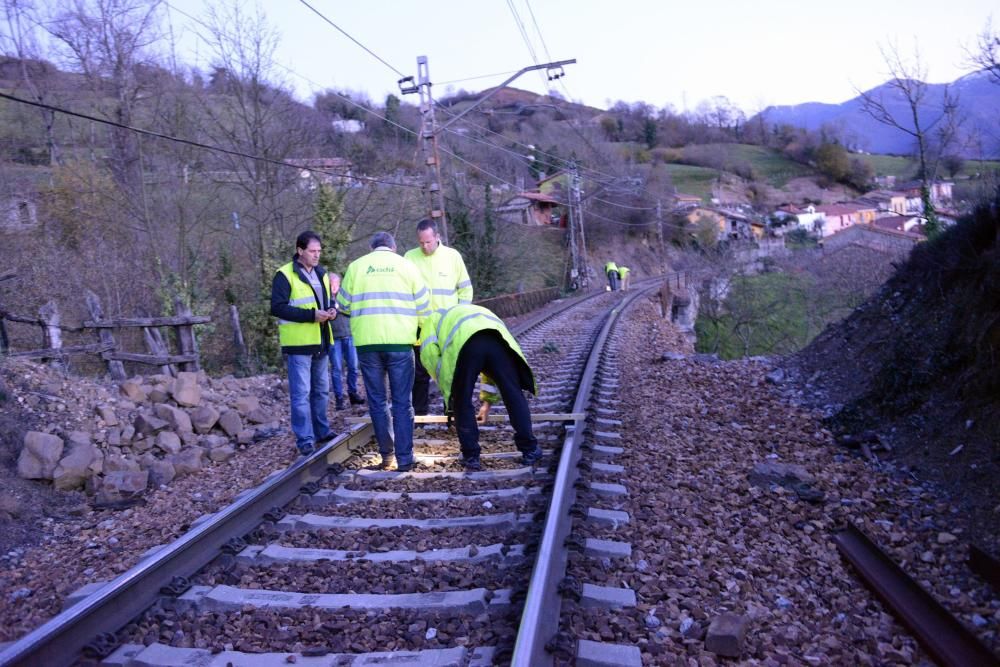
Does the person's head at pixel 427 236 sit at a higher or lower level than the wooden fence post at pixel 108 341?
higher

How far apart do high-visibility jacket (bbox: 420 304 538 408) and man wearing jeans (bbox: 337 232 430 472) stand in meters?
0.16

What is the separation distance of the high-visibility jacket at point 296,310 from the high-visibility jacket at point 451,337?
1.14 meters

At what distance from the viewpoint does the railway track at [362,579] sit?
327cm

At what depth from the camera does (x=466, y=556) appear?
4.21 meters

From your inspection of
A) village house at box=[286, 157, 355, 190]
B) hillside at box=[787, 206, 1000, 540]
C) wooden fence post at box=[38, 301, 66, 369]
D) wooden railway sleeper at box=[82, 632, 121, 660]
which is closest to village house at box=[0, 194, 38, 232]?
village house at box=[286, 157, 355, 190]

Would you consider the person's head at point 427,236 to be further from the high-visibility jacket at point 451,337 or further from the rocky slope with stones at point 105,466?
the rocky slope with stones at point 105,466

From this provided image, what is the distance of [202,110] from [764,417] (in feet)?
62.6

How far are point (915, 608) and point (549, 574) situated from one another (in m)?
1.68

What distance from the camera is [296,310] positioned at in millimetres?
6547

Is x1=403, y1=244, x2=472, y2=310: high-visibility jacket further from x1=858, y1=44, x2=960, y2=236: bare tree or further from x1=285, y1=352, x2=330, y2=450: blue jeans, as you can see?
x1=858, y1=44, x2=960, y2=236: bare tree

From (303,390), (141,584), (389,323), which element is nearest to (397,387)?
(389,323)

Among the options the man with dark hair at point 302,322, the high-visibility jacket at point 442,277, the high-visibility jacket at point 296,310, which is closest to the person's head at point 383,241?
the man with dark hair at point 302,322

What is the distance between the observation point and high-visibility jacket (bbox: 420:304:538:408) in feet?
18.8

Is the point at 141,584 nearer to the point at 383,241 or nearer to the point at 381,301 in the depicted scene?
the point at 381,301
